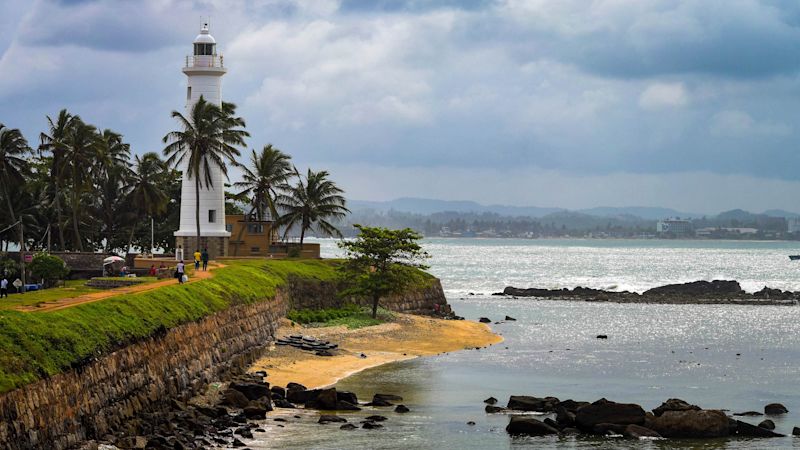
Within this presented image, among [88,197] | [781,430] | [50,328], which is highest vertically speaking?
[88,197]

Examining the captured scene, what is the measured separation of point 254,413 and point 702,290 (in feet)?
291

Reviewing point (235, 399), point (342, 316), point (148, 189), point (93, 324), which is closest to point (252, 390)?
point (235, 399)

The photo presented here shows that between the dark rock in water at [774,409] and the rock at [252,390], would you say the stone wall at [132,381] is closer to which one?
the rock at [252,390]

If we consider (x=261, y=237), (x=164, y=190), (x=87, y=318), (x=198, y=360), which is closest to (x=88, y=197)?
(x=164, y=190)

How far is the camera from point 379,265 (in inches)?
2840

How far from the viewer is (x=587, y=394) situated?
1809 inches

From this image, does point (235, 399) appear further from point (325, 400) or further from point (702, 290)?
point (702, 290)

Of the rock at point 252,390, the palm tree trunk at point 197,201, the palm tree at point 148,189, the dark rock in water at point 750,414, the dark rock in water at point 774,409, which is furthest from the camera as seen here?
the palm tree at point 148,189

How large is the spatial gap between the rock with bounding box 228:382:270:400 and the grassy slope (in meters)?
3.09

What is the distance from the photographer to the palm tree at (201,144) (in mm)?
70500

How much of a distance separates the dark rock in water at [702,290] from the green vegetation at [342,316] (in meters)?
52.4

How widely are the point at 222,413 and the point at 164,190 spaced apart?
55295 millimetres

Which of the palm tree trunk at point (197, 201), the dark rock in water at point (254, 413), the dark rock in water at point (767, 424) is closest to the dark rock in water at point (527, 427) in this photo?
the dark rock in water at point (767, 424)

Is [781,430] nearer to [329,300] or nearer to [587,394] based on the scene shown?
[587,394]
